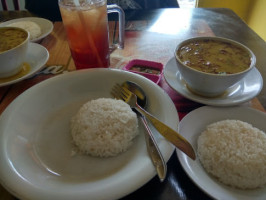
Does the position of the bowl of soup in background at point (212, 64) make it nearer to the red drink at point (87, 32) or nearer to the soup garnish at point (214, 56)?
the soup garnish at point (214, 56)

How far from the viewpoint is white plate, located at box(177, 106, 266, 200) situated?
64 cm

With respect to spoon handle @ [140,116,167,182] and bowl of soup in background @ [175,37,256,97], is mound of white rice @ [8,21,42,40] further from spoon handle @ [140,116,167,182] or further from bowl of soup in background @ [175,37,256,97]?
spoon handle @ [140,116,167,182]

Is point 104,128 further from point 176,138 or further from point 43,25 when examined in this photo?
point 43,25

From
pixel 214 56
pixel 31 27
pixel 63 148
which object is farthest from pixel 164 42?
pixel 63 148

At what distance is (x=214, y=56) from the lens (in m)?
1.01

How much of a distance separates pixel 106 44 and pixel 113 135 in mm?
588

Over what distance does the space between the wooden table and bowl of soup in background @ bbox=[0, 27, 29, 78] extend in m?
0.10

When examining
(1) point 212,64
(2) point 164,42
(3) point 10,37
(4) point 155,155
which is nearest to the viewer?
(4) point 155,155

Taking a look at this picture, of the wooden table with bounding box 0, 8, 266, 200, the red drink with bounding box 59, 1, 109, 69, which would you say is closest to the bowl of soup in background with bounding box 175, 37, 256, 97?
the wooden table with bounding box 0, 8, 266, 200

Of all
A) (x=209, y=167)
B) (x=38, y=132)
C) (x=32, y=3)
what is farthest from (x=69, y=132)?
(x=32, y=3)

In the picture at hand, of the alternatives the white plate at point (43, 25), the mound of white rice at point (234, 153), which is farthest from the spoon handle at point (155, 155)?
the white plate at point (43, 25)

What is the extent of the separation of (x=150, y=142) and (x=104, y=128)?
18cm

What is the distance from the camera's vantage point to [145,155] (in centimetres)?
71

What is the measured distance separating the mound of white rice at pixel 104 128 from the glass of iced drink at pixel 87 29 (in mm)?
363
